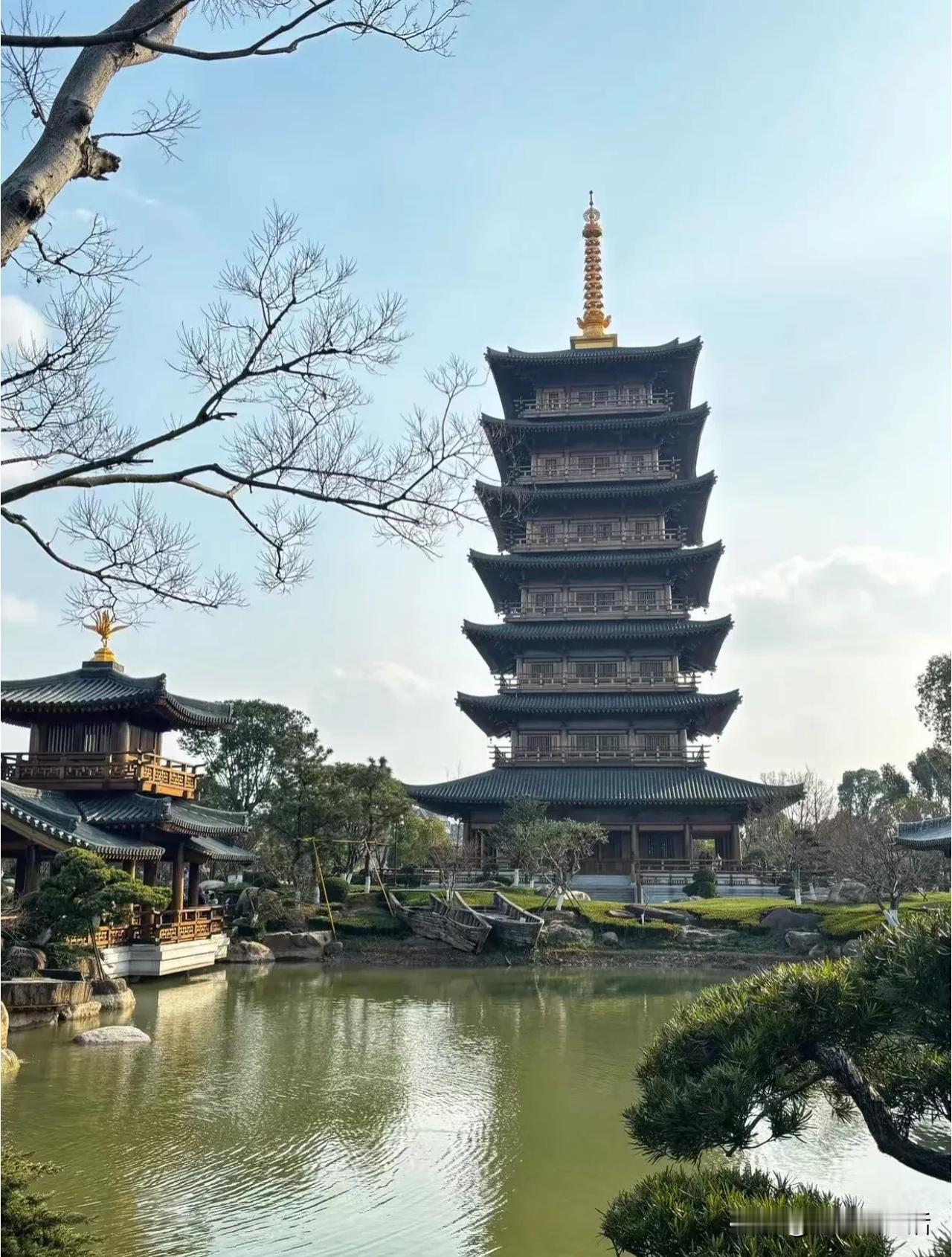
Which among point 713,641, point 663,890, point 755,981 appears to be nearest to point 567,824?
point 663,890

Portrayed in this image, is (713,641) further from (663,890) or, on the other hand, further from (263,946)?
(263,946)

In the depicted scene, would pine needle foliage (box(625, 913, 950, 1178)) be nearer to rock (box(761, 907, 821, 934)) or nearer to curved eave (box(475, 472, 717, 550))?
rock (box(761, 907, 821, 934))

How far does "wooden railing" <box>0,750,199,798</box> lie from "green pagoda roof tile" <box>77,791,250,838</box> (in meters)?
0.35

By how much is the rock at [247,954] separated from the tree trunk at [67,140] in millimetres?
21369

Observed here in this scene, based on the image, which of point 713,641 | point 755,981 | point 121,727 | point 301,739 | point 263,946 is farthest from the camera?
point 301,739

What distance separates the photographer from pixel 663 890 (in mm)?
29938

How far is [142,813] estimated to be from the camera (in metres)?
21.0

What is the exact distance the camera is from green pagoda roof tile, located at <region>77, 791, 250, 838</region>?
2083cm

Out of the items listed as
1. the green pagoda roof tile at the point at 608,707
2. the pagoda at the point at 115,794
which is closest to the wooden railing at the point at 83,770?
the pagoda at the point at 115,794

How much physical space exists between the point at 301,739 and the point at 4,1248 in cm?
3775

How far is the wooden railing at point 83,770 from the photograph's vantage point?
21.4 metres

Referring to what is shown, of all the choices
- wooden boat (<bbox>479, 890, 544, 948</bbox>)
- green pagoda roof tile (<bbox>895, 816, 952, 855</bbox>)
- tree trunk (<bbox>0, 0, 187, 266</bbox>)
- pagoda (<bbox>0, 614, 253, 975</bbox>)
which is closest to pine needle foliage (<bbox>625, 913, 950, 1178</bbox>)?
tree trunk (<bbox>0, 0, 187, 266</bbox>)

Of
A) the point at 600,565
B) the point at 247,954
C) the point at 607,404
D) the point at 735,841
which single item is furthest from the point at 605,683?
the point at 247,954

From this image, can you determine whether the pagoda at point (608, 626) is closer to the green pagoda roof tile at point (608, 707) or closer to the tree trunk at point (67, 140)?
the green pagoda roof tile at point (608, 707)
